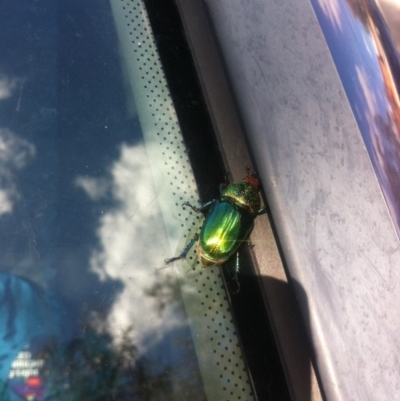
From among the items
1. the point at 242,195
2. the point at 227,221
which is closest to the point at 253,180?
the point at 242,195

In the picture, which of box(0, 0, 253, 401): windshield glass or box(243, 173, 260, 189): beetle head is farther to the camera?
box(243, 173, 260, 189): beetle head

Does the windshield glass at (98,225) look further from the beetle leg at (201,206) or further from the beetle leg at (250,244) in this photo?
the beetle leg at (250,244)

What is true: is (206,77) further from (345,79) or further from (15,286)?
(15,286)

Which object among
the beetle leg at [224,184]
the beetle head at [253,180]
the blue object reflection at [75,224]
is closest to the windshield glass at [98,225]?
the blue object reflection at [75,224]

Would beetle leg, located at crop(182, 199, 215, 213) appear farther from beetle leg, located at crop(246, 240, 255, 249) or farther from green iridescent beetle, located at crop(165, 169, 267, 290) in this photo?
beetle leg, located at crop(246, 240, 255, 249)

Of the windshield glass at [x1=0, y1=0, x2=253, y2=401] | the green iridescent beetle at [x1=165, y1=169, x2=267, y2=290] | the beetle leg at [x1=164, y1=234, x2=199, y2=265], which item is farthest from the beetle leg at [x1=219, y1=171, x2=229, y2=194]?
the beetle leg at [x1=164, y1=234, x2=199, y2=265]

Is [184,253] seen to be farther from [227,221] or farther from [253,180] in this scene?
[253,180]
